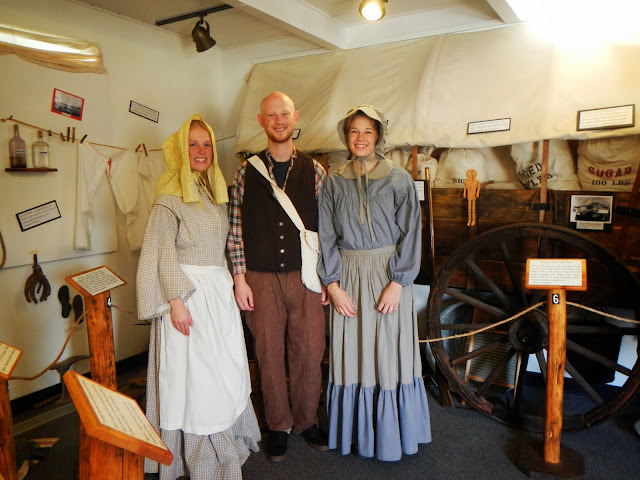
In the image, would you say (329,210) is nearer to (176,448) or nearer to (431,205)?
(431,205)

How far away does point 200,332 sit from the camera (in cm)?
191

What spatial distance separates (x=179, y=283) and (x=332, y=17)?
220cm

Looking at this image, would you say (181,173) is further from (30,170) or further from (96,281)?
(30,170)

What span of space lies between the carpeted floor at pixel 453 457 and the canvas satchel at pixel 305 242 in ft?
2.72

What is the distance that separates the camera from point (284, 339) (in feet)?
7.38

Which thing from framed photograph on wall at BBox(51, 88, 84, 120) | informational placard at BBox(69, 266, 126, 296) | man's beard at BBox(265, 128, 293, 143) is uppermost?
framed photograph on wall at BBox(51, 88, 84, 120)

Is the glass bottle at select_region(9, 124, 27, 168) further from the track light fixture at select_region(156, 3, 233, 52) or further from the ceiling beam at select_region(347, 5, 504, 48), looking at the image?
the ceiling beam at select_region(347, 5, 504, 48)

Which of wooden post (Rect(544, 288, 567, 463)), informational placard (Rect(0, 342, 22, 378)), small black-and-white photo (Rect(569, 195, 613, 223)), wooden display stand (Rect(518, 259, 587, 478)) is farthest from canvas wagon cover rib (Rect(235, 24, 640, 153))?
informational placard (Rect(0, 342, 22, 378))

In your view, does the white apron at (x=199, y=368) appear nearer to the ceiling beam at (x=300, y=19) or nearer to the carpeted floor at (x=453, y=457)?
Result: the carpeted floor at (x=453, y=457)

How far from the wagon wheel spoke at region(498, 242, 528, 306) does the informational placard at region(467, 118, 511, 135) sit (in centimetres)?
64

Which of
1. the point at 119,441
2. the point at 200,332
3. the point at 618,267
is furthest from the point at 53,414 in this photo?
the point at 618,267

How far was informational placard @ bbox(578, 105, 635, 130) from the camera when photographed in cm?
213

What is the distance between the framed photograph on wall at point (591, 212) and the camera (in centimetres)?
218

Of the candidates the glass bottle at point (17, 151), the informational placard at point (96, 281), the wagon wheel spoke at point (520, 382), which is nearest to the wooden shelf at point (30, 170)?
the glass bottle at point (17, 151)
